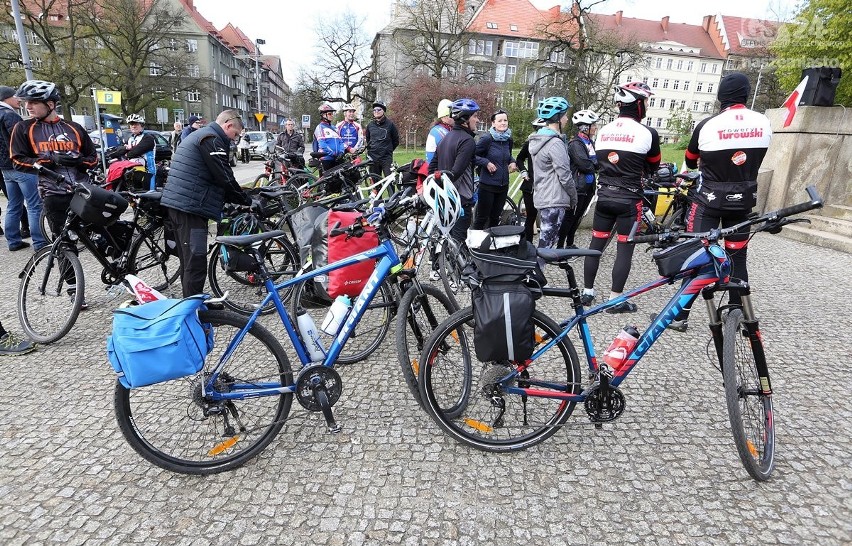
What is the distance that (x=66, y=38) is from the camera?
2912cm

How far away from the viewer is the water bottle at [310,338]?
2824 millimetres

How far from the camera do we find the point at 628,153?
4.46 meters

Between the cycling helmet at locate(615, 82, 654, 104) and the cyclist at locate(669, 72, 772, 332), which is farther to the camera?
the cycling helmet at locate(615, 82, 654, 104)

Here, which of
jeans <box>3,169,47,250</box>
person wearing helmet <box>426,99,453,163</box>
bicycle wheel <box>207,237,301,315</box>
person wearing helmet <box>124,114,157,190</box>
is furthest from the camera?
person wearing helmet <box>124,114,157,190</box>

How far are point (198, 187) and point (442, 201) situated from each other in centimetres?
212

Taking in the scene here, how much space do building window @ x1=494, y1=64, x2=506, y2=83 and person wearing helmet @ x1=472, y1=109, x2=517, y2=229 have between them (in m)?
61.5

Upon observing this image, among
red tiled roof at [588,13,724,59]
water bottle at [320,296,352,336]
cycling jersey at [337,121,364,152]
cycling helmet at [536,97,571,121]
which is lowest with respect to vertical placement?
water bottle at [320,296,352,336]

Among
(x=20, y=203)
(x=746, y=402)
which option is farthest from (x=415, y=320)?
(x=20, y=203)

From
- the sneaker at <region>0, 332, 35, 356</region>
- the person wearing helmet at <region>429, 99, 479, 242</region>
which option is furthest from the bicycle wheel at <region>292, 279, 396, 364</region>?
the sneaker at <region>0, 332, 35, 356</region>

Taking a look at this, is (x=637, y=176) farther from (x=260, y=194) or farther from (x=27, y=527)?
(x=27, y=527)

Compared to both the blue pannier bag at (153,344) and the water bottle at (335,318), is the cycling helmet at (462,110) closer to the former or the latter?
the water bottle at (335,318)

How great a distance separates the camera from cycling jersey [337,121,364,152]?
9.38 meters

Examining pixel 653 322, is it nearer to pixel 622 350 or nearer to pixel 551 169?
pixel 622 350

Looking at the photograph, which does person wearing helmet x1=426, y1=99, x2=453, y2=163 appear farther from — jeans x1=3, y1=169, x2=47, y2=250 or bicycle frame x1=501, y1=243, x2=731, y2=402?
jeans x1=3, y1=169, x2=47, y2=250
